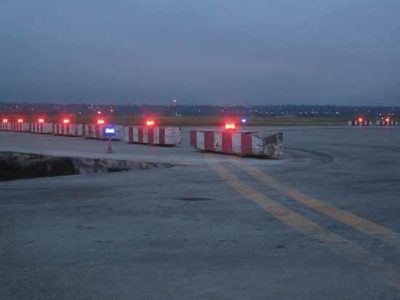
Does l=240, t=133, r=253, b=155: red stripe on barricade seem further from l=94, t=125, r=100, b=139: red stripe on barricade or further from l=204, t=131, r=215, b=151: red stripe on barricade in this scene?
l=94, t=125, r=100, b=139: red stripe on barricade

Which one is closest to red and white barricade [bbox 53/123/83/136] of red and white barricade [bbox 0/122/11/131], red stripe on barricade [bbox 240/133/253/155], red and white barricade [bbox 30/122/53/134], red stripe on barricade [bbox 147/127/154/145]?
red and white barricade [bbox 30/122/53/134]

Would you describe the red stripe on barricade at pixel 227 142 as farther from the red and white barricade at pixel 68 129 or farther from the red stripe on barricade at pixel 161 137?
the red and white barricade at pixel 68 129

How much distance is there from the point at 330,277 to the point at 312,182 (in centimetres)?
969

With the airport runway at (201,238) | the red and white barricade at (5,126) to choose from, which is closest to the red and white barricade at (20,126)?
the red and white barricade at (5,126)

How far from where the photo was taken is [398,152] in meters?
28.4

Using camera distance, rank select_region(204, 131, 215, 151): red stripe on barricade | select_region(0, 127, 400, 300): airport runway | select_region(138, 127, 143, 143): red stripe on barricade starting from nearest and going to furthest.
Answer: select_region(0, 127, 400, 300): airport runway, select_region(204, 131, 215, 151): red stripe on barricade, select_region(138, 127, 143, 143): red stripe on barricade

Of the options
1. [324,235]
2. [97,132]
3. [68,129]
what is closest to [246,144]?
[324,235]

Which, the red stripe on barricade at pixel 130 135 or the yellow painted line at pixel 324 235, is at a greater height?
the red stripe on barricade at pixel 130 135

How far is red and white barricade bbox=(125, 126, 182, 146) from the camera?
33.7m

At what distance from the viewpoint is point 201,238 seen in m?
9.60

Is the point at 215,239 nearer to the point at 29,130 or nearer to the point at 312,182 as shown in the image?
the point at 312,182

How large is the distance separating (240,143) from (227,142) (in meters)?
1.05

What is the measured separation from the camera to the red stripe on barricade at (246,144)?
2600 cm

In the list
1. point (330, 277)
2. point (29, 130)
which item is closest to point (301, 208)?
point (330, 277)
